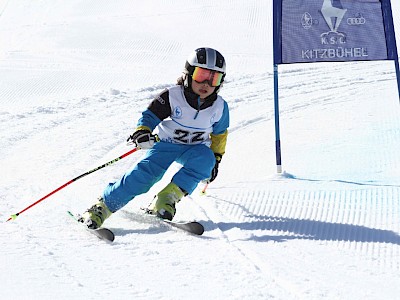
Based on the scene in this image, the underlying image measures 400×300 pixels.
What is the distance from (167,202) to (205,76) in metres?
0.84

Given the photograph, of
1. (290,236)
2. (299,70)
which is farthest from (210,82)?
(299,70)

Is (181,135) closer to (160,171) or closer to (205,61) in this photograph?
(160,171)

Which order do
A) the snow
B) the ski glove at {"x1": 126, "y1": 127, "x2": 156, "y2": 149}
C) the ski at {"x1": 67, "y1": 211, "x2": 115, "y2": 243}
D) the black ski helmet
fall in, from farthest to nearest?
the black ski helmet < the ski glove at {"x1": 126, "y1": 127, "x2": 156, "y2": 149} < the ski at {"x1": 67, "y1": 211, "x2": 115, "y2": 243} < the snow

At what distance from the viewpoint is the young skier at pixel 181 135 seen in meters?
4.15

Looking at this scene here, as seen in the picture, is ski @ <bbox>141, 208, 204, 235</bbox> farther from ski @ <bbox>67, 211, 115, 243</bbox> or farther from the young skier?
ski @ <bbox>67, 211, 115, 243</bbox>

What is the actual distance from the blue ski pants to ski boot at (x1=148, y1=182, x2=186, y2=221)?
5 centimetres

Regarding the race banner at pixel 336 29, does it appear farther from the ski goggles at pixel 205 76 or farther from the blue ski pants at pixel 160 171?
the blue ski pants at pixel 160 171

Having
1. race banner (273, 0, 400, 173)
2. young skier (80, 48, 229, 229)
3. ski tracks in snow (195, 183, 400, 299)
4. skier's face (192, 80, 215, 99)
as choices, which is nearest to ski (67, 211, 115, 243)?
young skier (80, 48, 229, 229)

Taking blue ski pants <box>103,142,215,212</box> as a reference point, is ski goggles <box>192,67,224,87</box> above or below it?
above

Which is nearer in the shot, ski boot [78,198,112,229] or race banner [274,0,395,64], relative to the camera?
ski boot [78,198,112,229]

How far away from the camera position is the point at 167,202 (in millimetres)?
4090

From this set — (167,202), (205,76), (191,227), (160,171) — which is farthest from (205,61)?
(191,227)

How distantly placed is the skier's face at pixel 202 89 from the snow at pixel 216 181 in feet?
2.37

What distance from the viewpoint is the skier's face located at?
4.36m
